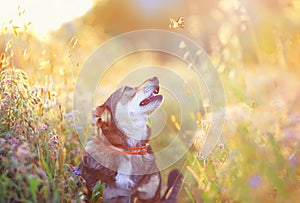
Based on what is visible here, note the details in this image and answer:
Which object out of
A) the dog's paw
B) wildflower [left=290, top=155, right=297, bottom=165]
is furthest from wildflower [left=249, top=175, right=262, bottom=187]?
the dog's paw

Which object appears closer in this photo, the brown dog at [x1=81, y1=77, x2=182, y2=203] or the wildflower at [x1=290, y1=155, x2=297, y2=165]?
the wildflower at [x1=290, y1=155, x2=297, y2=165]

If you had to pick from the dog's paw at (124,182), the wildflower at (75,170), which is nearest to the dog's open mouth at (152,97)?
the dog's paw at (124,182)

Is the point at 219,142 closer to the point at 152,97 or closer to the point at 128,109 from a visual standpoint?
the point at 152,97

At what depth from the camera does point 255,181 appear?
2.93 m

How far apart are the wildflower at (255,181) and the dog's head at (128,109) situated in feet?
3.39

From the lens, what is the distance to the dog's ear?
3680mm

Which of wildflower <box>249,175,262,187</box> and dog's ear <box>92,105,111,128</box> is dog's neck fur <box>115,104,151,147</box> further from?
wildflower <box>249,175,262,187</box>

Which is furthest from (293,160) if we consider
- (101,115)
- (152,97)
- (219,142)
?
(101,115)

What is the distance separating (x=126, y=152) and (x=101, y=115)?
0.37m

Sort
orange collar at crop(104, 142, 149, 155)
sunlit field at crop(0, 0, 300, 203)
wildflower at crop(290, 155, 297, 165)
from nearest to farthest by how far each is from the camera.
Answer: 1. sunlit field at crop(0, 0, 300, 203)
2. wildflower at crop(290, 155, 297, 165)
3. orange collar at crop(104, 142, 149, 155)

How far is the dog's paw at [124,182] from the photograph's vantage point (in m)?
3.48

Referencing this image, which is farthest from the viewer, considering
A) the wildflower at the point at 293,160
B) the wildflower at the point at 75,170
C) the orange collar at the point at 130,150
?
the orange collar at the point at 130,150

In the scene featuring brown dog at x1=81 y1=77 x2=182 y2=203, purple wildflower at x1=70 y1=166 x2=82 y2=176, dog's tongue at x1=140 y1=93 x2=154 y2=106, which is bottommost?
purple wildflower at x1=70 y1=166 x2=82 y2=176

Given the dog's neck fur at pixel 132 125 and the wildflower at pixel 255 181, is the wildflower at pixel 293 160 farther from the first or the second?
the dog's neck fur at pixel 132 125
